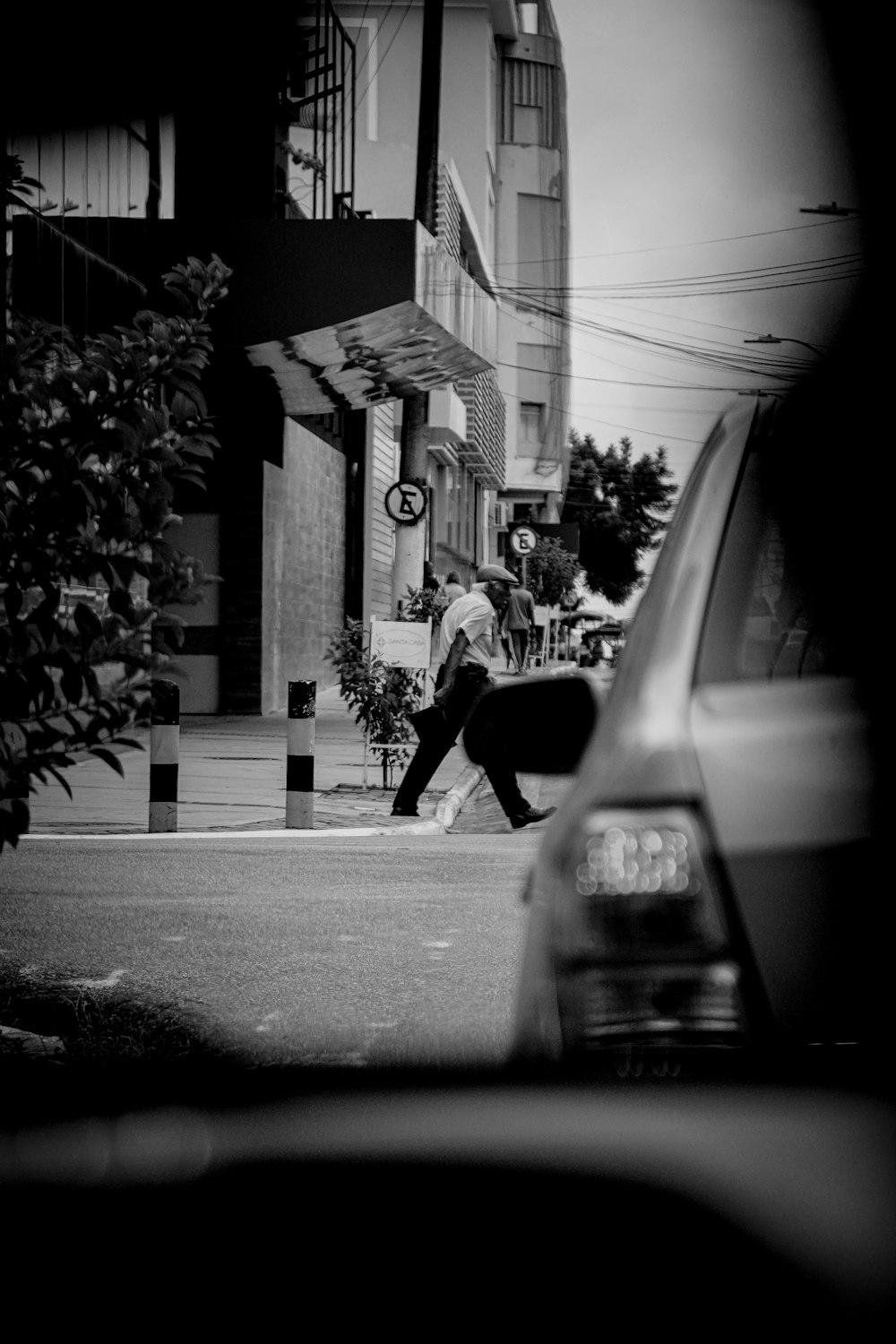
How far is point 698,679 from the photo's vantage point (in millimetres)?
1613

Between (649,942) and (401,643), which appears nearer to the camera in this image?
(649,942)

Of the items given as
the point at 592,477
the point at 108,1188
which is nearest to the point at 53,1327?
the point at 108,1188

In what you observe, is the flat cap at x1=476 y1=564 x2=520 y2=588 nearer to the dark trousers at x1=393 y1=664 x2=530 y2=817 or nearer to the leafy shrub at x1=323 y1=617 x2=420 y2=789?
the dark trousers at x1=393 y1=664 x2=530 y2=817

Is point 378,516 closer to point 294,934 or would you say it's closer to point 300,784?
point 300,784

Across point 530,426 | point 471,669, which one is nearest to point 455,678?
point 471,669

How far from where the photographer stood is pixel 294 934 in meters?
6.63

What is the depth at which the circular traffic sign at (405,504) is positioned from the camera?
16.3m

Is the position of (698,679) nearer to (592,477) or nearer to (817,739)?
(817,739)

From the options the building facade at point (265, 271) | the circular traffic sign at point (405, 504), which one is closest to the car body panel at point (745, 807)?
the building facade at point (265, 271)

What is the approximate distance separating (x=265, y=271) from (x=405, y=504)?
2.97 metres

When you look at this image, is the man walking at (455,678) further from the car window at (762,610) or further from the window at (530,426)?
the window at (530,426)

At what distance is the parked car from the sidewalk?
21.0ft

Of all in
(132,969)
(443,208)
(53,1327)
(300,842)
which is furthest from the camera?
(443,208)

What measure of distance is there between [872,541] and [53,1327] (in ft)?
3.44
